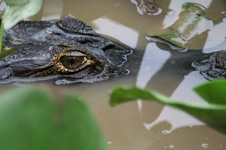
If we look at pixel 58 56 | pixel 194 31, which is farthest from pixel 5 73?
pixel 194 31

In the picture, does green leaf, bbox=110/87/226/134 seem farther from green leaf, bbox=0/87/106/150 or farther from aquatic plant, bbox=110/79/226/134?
green leaf, bbox=0/87/106/150

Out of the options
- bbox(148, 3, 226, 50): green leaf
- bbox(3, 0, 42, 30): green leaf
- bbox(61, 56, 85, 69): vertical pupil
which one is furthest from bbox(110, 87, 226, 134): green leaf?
bbox(148, 3, 226, 50): green leaf

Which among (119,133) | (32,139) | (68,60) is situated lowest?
(119,133)

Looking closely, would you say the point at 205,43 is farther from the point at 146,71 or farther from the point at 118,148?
the point at 118,148

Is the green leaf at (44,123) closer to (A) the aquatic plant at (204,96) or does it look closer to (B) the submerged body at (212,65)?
(A) the aquatic plant at (204,96)

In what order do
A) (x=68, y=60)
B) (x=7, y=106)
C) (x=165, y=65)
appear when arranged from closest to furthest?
(x=7, y=106), (x=68, y=60), (x=165, y=65)

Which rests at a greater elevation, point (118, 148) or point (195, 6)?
point (195, 6)

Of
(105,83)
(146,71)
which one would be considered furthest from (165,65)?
(105,83)

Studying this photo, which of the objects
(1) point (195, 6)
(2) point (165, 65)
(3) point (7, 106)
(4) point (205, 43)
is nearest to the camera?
(3) point (7, 106)
